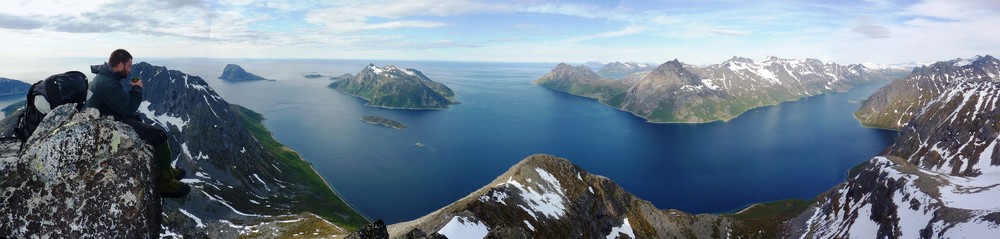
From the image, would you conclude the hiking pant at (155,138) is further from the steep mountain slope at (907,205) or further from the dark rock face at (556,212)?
the steep mountain slope at (907,205)

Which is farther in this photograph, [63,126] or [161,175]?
[161,175]

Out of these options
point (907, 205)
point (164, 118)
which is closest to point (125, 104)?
point (907, 205)

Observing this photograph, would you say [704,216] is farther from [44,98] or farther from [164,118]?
[164,118]

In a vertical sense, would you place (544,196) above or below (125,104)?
below

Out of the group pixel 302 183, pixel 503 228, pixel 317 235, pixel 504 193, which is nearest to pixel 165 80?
Answer: pixel 302 183

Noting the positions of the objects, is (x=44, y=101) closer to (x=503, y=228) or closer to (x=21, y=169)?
(x=21, y=169)
